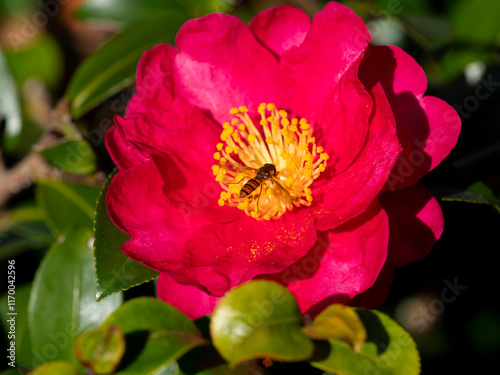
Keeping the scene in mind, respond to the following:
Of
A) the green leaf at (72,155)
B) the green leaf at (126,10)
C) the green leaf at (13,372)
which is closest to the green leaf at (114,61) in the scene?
the green leaf at (72,155)

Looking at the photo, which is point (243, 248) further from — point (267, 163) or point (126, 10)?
point (126, 10)

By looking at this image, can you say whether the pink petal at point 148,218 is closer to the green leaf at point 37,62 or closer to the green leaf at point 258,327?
the green leaf at point 258,327

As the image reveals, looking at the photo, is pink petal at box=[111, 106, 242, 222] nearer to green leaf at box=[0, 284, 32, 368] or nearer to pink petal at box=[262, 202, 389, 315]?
pink petal at box=[262, 202, 389, 315]

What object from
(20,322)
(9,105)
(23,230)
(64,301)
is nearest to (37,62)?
(9,105)

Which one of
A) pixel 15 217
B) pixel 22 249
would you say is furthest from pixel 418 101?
pixel 15 217

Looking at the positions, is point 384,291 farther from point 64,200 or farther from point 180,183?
point 64,200
